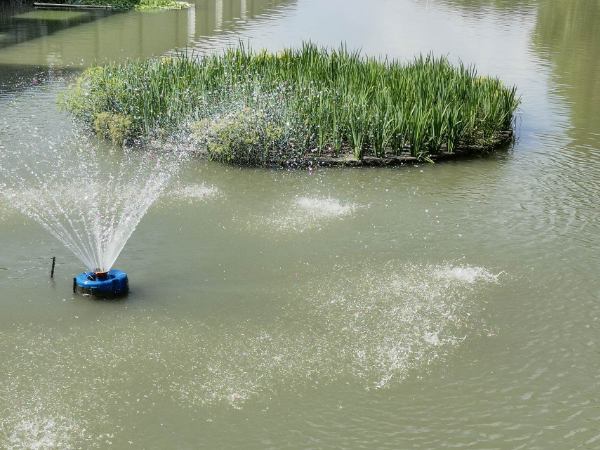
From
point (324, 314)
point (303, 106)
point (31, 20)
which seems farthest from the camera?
point (31, 20)

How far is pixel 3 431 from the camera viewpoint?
18.4ft

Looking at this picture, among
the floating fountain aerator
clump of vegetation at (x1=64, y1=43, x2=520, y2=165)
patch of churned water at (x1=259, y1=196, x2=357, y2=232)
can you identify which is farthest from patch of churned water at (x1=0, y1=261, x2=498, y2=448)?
clump of vegetation at (x1=64, y1=43, x2=520, y2=165)

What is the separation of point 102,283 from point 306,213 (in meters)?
3.48

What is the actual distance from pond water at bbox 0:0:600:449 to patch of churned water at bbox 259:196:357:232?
0.16ft

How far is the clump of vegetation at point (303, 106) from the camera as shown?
40.6 feet

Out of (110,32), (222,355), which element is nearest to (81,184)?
(222,355)

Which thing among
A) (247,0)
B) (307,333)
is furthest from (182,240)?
(247,0)

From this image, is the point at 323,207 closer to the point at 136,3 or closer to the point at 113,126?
the point at 113,126

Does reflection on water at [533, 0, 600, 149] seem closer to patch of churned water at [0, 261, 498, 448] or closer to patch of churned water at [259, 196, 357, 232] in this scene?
patch of churned water at [259, 196, 357, 232]

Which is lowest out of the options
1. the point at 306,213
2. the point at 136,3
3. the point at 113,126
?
the point at 306,213

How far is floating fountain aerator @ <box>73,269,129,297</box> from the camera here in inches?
302

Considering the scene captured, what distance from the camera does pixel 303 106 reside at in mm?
12742

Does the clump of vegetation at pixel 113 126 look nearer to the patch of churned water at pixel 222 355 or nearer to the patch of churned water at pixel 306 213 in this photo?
the patch of churned water at pixel 306 213

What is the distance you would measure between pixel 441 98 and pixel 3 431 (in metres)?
9.71
